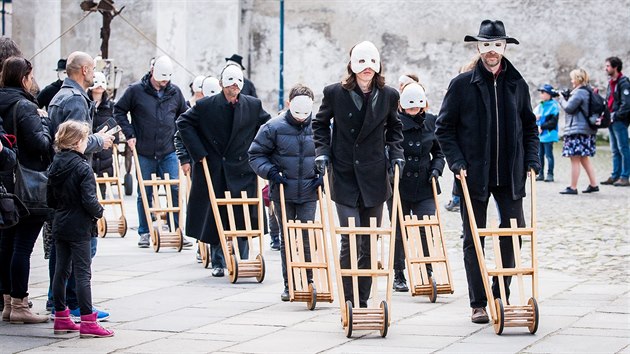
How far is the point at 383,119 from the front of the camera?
8.82 m

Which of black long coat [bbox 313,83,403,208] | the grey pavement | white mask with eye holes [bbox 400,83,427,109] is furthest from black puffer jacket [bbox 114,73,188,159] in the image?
black long coat [bbox 313,83,403,208]

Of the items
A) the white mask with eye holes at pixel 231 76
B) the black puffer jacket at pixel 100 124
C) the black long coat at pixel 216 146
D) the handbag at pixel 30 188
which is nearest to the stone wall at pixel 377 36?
the black puffer jacket at pixel 100 124

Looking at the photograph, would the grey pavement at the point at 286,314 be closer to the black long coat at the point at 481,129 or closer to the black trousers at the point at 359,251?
the black trousers at the point at 359,251

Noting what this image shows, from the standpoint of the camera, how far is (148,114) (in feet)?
44.0

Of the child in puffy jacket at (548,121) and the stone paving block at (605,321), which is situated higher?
the child in puffy jacket at (548,121)

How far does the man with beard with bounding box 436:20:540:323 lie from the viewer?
8625mm

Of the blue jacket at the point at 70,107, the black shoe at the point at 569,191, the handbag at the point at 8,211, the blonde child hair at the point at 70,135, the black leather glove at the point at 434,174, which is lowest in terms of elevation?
the black shoe at the point at 569,191

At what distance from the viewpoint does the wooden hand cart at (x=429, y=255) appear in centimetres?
984

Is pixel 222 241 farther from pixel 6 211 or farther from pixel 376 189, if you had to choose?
pixel 6 211

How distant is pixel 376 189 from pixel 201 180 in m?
2.90

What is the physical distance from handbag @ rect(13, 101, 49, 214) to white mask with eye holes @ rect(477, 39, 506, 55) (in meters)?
3.00

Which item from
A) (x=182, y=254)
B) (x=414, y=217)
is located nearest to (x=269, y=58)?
(x=182, y=254)

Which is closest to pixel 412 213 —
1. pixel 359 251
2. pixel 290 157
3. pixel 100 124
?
pixel 290 157

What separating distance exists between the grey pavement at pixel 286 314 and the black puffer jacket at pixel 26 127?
1.12m
